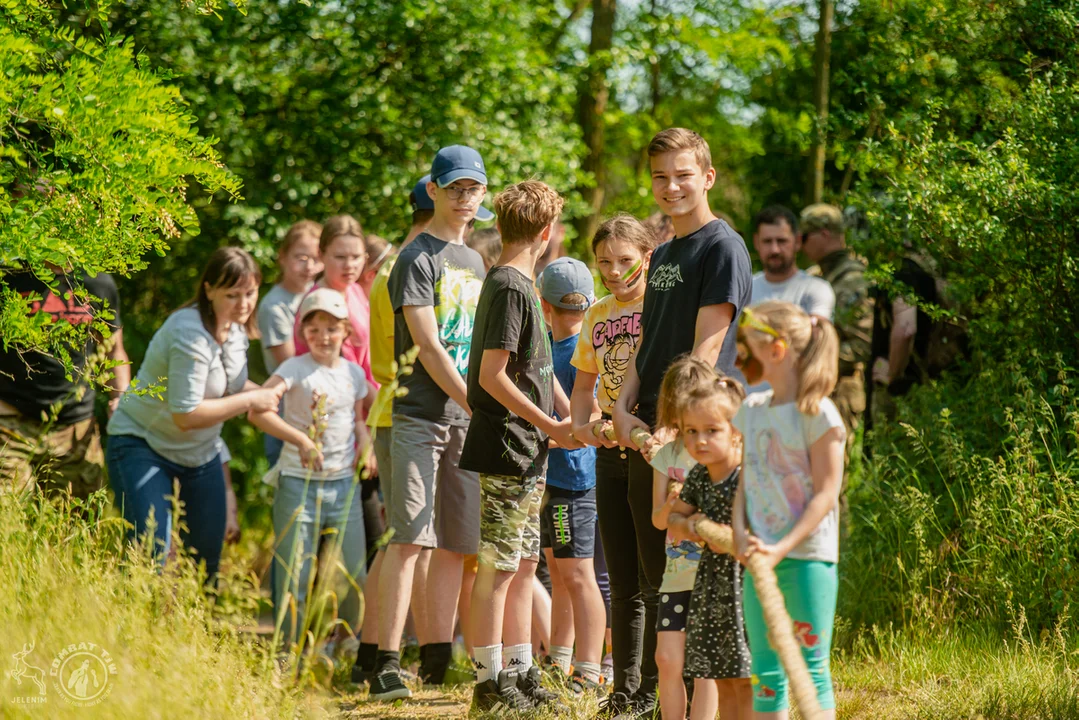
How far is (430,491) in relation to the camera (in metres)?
5.23

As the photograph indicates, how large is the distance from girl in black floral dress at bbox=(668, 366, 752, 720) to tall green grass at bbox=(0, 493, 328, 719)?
4.04 feet

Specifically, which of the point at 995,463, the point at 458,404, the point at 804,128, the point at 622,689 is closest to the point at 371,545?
the point at 458,404

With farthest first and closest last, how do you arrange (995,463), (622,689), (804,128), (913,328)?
(804,128) < (913,328) < (995,463) < (622,689)

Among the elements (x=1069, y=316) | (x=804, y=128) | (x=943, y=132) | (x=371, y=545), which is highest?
(x=804, y=128)

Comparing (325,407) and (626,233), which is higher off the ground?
(626,233)

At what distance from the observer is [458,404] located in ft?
17.2

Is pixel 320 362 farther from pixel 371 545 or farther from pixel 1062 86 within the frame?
pixel 1062 86

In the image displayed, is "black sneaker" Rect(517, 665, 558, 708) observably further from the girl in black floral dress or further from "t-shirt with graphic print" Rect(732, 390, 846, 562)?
"t-shirt with graphic print" Rect(732, 390, 846, 562)

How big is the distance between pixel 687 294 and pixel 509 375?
921mm

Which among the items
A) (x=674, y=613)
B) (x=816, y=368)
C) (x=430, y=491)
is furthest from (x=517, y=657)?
(x=816, y=368)

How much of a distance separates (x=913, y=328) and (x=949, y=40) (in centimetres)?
178

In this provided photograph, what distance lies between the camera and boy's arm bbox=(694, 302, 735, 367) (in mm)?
4008

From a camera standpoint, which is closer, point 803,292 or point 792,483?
point 792,483

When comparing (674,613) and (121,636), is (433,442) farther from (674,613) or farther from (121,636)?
(121,636)
